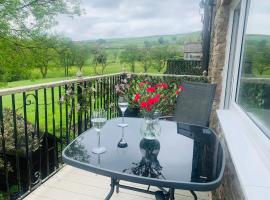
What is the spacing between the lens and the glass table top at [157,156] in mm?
1211

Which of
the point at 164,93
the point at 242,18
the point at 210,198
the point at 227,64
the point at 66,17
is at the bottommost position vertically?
the point at 210,198

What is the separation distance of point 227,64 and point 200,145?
70.8 inches

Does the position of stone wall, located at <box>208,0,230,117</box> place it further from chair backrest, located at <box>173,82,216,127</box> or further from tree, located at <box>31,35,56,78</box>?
tree, located at <box>31,35,56,78</box>

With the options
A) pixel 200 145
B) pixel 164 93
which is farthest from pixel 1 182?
pixel 200 145

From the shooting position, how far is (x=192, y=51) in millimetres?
9602

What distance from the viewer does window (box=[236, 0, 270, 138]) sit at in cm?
147

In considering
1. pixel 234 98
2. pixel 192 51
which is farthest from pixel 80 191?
pixel 192 51

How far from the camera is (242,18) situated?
2268 millimetres

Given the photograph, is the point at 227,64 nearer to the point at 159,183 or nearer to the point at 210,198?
the point at 210,198

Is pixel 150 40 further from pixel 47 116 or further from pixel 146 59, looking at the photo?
pixel 47 116

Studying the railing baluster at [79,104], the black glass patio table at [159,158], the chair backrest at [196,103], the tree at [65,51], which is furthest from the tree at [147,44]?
the black glass patio table at [159,158]

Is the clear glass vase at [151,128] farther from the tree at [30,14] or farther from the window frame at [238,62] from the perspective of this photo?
the tree at [30,14]

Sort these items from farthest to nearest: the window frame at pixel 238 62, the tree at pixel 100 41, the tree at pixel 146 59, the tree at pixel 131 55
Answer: the tree at pixel 146 59
the tree at pixel 131 55
the tree at pixel 100 41
the window frame at pixel 238 62

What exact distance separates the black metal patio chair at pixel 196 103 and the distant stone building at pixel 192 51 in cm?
651
